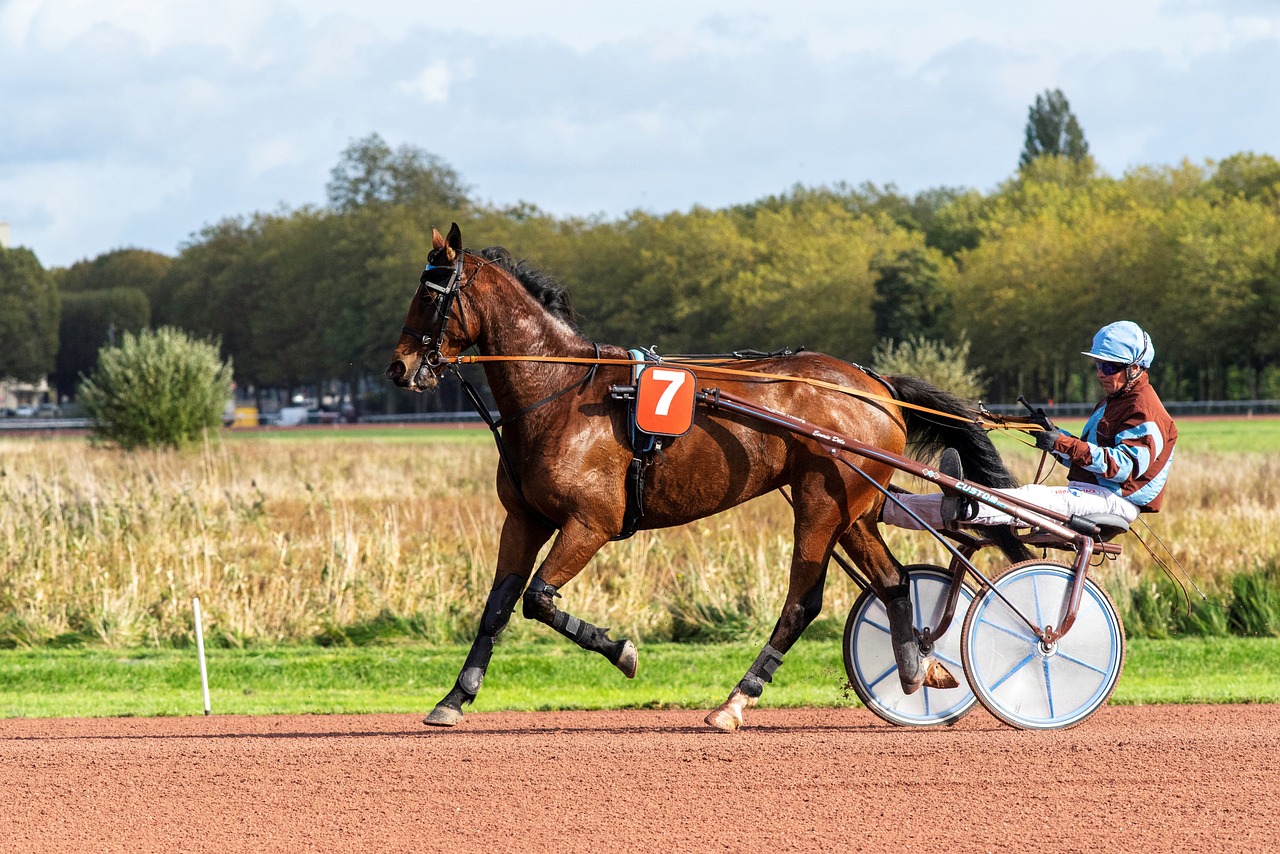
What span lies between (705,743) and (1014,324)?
4620cm

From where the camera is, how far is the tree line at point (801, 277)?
157ft

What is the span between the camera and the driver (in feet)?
19.2

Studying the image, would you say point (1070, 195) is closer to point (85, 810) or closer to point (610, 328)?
point (610, 328)

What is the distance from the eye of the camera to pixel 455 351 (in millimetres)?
6199

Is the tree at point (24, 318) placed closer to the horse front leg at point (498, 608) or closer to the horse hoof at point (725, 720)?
the horse front leg at point (498, 608)

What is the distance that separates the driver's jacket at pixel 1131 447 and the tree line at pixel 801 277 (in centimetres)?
3128

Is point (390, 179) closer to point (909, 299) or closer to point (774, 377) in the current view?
point (909, 299)

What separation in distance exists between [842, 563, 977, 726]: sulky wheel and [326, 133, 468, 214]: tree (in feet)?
209

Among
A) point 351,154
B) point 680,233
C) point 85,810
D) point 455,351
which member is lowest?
point 85,810

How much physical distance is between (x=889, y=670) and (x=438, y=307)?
2.57 meters

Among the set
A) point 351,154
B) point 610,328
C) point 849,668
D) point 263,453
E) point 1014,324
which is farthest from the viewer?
point 351,154

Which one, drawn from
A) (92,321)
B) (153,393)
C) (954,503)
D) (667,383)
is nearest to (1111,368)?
(954,503)

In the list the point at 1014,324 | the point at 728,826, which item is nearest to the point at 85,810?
the point at 728,826

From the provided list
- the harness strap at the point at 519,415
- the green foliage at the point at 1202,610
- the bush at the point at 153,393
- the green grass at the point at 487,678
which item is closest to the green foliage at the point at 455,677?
the green grass at the point at 487,678
